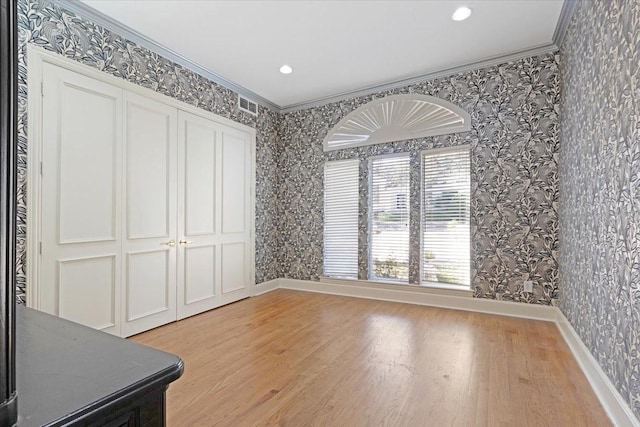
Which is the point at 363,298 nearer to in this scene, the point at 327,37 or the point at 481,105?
the point at 481,105

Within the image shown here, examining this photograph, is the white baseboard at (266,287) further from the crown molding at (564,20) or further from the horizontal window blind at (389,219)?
the crown molding at (564,20)

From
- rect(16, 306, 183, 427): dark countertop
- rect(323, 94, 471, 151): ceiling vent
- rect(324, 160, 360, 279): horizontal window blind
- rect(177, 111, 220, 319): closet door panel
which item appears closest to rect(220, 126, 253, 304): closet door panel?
rect(177, 111, 220, 319): closet door panel

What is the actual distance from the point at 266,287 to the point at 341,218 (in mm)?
1634

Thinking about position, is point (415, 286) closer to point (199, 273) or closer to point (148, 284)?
point (199, 273)

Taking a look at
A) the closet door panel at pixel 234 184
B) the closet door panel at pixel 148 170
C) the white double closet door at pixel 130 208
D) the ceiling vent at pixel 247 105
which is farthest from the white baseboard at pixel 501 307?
the ceiling vent at pixel 247 105

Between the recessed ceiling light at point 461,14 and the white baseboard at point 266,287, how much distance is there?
13.7 feet

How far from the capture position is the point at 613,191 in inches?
74.7

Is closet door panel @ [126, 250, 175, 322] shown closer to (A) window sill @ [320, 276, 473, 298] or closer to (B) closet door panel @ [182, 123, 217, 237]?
(B) closet door panel @ [182, 123, 217, 237]

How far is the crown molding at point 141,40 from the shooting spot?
2748 millimetres

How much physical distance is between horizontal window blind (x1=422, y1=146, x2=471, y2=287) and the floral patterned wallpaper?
2.44 metres

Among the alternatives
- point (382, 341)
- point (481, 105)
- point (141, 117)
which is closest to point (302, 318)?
point (382, 341)

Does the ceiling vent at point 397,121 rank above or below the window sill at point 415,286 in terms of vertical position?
above

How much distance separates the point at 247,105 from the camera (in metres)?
4.67

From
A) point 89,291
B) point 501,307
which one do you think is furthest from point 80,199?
point 501,307
